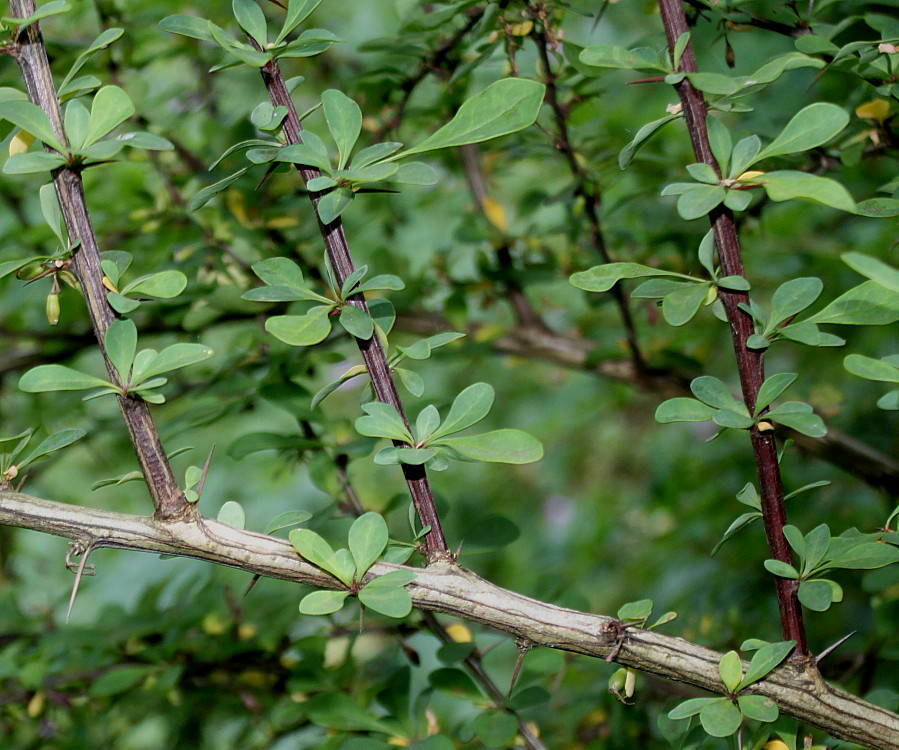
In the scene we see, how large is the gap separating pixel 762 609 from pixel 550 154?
625mm

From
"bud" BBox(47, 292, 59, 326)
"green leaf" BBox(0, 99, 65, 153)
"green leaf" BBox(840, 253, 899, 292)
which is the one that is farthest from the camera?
"bud" BBox(47, 292, 59, 326)

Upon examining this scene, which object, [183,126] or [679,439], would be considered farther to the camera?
[679,439]

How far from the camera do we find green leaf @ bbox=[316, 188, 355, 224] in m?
0.43

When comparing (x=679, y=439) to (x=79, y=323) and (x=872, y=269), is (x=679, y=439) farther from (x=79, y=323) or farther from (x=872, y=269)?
(x=872, y=269)

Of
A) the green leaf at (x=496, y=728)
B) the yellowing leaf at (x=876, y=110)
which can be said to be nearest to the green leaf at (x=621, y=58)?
the yellowing leaf at (x=876, y=110)

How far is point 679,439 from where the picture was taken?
1922 millimetres

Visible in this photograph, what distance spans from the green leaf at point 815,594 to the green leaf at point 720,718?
0.22 feet

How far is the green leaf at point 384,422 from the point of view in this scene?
1.40 feet

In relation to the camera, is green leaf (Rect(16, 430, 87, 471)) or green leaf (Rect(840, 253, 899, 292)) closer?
green leaf (Rect(840, 253, 899, 292))

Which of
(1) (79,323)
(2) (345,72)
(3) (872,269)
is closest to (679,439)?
(2) (345,72)

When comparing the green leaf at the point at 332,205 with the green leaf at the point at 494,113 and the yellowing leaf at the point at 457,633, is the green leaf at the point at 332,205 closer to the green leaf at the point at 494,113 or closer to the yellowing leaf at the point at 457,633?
the green leaf at the point at 494,113

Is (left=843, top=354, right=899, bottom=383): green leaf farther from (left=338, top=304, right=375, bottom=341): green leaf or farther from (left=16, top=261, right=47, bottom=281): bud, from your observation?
(left=16, top=261, right=47, bottom=281): bud

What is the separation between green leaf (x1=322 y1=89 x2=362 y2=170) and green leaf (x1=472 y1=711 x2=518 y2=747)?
401 mm

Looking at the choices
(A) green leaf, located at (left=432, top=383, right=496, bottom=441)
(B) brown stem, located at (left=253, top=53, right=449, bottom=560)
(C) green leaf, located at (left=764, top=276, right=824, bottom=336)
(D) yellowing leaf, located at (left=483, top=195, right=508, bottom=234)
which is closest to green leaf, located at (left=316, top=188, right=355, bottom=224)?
(B) brown stem, located at (left=253, top=53, right=449, bottom=560)
